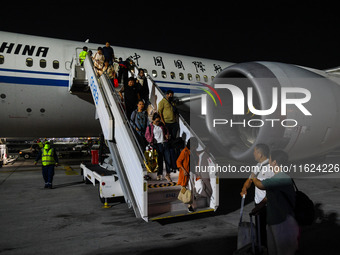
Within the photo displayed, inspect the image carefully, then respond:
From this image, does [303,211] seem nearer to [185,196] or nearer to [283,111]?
[185,196]

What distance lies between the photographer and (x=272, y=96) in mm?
6125

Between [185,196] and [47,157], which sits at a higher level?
[47,157]

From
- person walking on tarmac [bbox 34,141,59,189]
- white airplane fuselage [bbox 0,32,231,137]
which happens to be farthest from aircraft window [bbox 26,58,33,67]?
person walking on tarmac [bbox 34,141,59,189]

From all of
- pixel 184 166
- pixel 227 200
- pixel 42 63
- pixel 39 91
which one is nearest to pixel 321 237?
pixel 184 166

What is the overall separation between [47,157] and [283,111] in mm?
6756

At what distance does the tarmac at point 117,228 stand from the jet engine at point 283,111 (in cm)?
142

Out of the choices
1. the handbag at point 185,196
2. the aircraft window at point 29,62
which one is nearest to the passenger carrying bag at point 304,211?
the handbag at point 185,196

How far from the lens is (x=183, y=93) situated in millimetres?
12727

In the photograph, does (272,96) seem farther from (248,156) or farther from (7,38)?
(7,38)

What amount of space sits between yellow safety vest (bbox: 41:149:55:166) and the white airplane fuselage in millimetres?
1931

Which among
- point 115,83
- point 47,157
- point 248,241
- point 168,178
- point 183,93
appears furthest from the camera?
point 183,93

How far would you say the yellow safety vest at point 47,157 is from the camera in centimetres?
864

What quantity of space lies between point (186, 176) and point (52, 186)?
17.9 feet

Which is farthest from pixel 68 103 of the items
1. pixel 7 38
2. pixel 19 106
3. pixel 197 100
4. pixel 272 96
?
pixel 272 96
